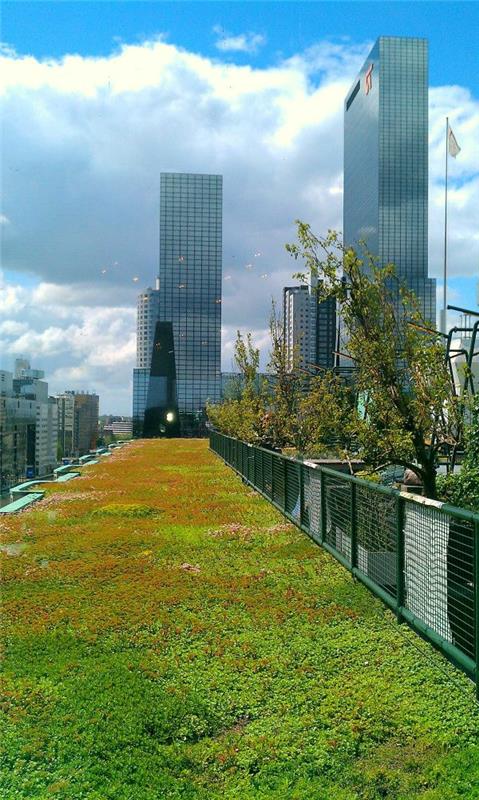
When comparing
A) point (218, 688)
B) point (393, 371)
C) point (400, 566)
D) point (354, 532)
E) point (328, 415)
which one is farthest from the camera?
point (328, 415)

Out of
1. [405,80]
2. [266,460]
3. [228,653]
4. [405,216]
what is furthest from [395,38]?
[228,653]

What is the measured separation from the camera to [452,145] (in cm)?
3044

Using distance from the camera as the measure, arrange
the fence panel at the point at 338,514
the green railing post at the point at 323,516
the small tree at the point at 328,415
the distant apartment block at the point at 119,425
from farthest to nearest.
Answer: the distant apartment block at the point at 119,425 → the small tree at the point at 328,415 → the green railing post at the point at 323,516 → the fence panel at the point at 338,514

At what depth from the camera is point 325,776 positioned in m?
3.41

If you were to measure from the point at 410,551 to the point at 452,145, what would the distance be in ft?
95.6

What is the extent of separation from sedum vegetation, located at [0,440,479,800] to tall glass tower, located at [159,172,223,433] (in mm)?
94456

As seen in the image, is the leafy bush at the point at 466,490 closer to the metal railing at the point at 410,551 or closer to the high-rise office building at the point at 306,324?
the metal railing at the point at 410,551

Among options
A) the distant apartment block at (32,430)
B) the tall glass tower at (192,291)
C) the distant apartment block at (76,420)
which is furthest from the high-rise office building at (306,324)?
the tall glass tower at (192,291)

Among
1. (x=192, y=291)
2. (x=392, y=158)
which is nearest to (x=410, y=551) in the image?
(x=192, y=291)

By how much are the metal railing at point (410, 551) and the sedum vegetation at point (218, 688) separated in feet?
0.61

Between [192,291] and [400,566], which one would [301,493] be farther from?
[192,291]

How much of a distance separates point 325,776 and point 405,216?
454 ft

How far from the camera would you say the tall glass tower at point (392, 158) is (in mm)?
131125

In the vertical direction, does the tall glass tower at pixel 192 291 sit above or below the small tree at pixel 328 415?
above
